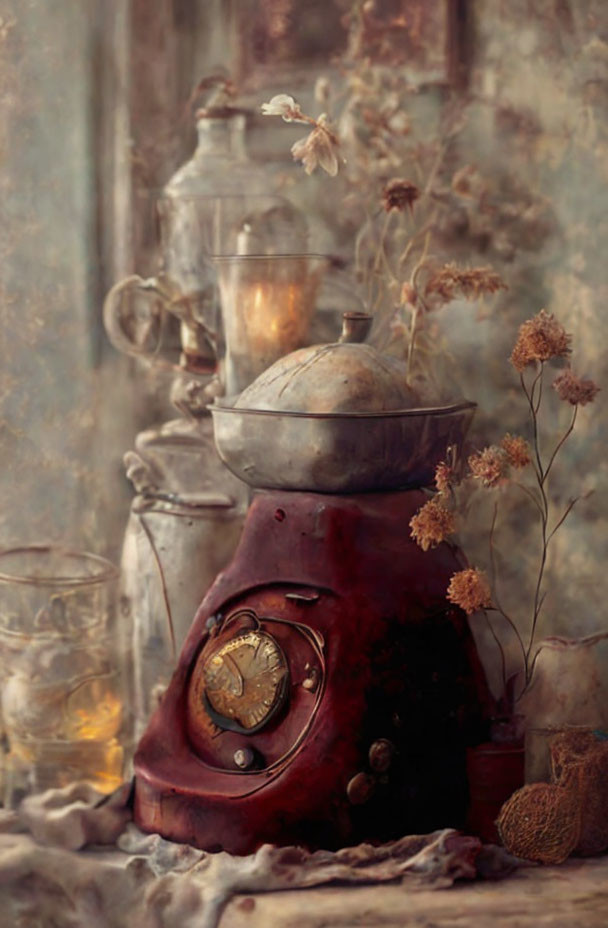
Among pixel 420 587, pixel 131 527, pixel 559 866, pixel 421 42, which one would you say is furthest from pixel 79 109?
pixel 559 866

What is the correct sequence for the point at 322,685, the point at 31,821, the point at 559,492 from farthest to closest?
the point at 559,492 < the point at 31,821 < the point at 322,685

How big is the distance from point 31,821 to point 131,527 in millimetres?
505

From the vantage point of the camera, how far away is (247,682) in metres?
1.82

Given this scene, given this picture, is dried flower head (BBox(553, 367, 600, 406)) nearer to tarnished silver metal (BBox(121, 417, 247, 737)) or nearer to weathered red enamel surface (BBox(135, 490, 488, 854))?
weathered red enamel surface (BBox(135, 490, 488, 854))

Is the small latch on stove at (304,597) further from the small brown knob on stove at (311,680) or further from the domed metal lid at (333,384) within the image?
the domed metal lid at (333,384)

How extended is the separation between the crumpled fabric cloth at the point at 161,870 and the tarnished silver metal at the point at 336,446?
0.47m

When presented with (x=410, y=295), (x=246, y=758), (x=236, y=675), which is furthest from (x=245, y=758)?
(x=410, y=295)

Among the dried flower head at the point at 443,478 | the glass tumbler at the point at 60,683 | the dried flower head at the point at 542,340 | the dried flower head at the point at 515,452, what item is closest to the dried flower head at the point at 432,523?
the dried flower head at the point at 443,478

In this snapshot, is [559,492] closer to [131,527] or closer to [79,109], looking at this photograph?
[131,527]

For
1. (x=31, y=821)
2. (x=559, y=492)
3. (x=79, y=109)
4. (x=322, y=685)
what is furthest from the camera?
(x=79, y=109)

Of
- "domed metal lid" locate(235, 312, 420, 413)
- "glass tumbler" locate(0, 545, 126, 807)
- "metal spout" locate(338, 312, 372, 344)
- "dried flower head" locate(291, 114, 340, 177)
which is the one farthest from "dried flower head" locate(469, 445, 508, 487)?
"glass tumbler" locate(0, 545, 126, 807)

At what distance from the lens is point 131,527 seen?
2258 millimetres

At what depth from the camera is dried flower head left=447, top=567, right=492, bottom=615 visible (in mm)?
1829

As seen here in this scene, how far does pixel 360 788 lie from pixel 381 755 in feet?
0.16
